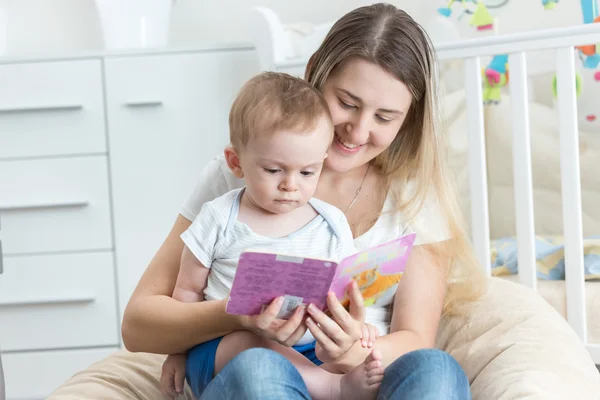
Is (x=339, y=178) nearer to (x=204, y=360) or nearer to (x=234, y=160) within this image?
(x=234, y=160)

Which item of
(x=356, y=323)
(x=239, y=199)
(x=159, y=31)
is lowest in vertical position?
(x=356, y=323)

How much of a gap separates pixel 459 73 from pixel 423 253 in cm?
134

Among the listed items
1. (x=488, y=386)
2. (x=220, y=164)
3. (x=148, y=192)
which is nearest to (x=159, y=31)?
(x=148, y=192)

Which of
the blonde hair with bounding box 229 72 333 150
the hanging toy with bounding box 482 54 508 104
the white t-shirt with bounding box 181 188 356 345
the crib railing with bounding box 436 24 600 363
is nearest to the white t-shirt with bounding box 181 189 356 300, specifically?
the white t-shirt with bounding box 181 188 356 345

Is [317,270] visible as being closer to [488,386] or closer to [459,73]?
[488,386]

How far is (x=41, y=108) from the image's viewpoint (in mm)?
2482

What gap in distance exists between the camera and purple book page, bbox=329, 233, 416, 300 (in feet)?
3.43

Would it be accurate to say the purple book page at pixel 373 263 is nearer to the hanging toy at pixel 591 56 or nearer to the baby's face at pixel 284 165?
the baby's face at pixel 284 165

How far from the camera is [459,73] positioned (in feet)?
8.64

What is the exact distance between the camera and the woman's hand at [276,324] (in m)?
1.05

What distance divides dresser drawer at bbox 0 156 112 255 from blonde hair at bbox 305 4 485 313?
125 centimetres

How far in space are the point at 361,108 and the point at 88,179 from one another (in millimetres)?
1394

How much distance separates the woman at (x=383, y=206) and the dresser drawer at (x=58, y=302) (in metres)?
1.20

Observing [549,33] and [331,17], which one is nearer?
[549,33]
